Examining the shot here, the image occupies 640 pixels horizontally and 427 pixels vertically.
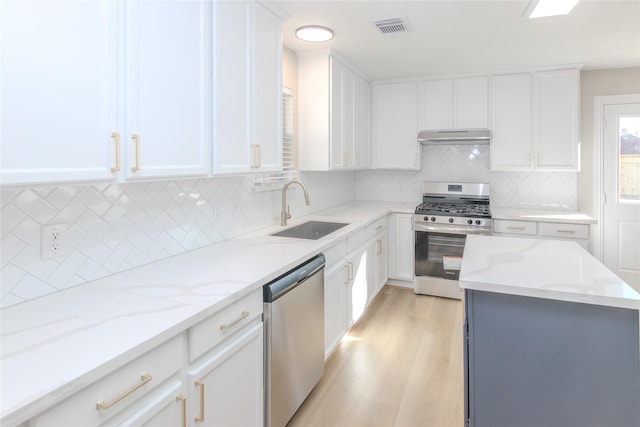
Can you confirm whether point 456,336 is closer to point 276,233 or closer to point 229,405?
point 276,233

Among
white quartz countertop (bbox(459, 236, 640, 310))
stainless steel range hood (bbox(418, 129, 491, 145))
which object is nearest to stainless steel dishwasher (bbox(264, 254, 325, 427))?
white quartz countertop (bbox(459, 236, 640, 310))

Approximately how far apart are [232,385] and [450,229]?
2.92 metres

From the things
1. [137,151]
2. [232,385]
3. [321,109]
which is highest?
[321,109]

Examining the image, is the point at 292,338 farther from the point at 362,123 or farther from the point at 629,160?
the point at 629,160

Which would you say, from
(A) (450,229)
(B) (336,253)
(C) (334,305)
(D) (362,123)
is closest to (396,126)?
(D) (362,123)

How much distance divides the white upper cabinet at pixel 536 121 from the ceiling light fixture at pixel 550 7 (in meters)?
1.44

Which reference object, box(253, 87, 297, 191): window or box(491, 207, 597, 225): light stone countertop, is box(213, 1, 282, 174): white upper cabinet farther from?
box(491, 207, 597, 225): light stone countertop

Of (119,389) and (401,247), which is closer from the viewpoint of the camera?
(119,389)

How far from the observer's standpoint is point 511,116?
3.95m

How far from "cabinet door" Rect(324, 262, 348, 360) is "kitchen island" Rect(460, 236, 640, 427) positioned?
1.04 m

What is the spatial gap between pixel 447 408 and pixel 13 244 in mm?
2271

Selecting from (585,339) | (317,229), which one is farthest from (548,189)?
(585,339)

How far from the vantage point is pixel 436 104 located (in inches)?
166

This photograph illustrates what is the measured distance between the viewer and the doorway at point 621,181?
12.9 feet
